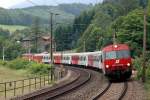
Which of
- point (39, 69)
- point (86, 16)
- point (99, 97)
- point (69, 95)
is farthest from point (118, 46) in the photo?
point (86, 16)

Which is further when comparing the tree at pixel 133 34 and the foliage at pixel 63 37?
the foliage at pixel 63 37

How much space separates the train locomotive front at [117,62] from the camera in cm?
4038

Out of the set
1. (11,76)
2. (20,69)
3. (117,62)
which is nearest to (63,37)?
(20,69)

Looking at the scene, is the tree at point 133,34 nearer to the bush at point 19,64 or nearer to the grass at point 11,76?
the bush at point 19,64

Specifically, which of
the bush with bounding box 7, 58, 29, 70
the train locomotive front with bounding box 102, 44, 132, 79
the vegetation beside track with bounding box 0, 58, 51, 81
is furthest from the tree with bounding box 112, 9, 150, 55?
the train locomotive front with bounding box 102, 44, 132, 79

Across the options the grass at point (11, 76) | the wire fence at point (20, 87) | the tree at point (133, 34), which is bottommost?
the grass at point (11, 76)

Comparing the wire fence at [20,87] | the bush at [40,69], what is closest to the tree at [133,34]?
the bush at [40,69]

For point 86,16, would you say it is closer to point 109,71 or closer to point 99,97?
point 109,71

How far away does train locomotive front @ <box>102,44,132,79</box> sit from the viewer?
4038cm

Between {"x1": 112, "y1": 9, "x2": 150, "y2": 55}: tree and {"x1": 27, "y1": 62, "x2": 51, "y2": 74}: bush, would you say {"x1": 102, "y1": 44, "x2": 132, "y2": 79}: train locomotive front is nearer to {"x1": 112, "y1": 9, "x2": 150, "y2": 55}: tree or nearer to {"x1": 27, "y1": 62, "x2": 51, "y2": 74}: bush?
{"x1": 27, "y1": 62, "x2": 51, "y2": 74}: bush

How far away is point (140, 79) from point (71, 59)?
154 feet

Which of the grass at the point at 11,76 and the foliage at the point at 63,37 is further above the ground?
the foliage at the point at 63,37

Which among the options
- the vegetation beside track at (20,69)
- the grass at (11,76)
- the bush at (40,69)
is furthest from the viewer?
the bush at (40,69)

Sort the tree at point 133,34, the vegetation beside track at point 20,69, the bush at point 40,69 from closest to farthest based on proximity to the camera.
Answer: the vegetation beside track at point 20,69, the bush at point 40,69, the tree at point 133,34
